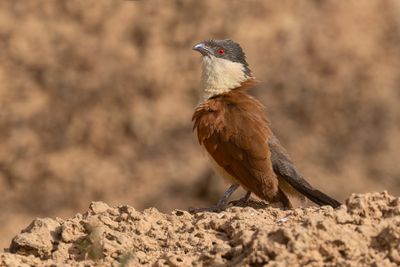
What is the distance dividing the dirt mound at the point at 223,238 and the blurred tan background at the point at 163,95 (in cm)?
A: 578

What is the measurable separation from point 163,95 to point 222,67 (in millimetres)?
4517

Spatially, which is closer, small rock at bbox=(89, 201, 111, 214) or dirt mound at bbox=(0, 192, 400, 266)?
dirt mound at bbox=(0, 192, 400, 266)

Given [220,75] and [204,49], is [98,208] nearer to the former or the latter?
[220,75]

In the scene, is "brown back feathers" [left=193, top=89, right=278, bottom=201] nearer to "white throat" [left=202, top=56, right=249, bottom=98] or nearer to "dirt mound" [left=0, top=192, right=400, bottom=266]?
"white throat" [left=202, top=56, right=249, bottom=98]

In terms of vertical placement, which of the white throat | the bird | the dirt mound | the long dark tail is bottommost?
the dirt mound

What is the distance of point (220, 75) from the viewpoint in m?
8.94

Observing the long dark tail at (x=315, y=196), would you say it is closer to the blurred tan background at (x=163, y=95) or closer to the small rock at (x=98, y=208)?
the small rock at (x=98, y=208)

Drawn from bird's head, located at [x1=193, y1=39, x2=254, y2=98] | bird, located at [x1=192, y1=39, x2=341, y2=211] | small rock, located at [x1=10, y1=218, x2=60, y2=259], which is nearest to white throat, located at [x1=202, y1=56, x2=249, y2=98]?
bird's head, located at [x1=193, y1=39, x2=254, y2=98]

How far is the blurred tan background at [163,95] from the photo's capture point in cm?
1274

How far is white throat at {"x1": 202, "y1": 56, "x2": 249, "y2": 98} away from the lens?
8.82 m

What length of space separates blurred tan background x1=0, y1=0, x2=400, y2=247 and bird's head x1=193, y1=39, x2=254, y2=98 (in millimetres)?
3458

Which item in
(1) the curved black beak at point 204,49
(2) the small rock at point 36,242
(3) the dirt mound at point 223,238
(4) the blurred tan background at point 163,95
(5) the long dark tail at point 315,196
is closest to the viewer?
(3) the dirt mound at point 223,238

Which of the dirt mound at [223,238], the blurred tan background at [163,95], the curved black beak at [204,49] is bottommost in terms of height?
the dirt mound at [223,238]

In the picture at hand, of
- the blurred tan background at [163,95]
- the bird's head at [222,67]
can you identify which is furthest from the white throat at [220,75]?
the blurred tan background at [163,95]
